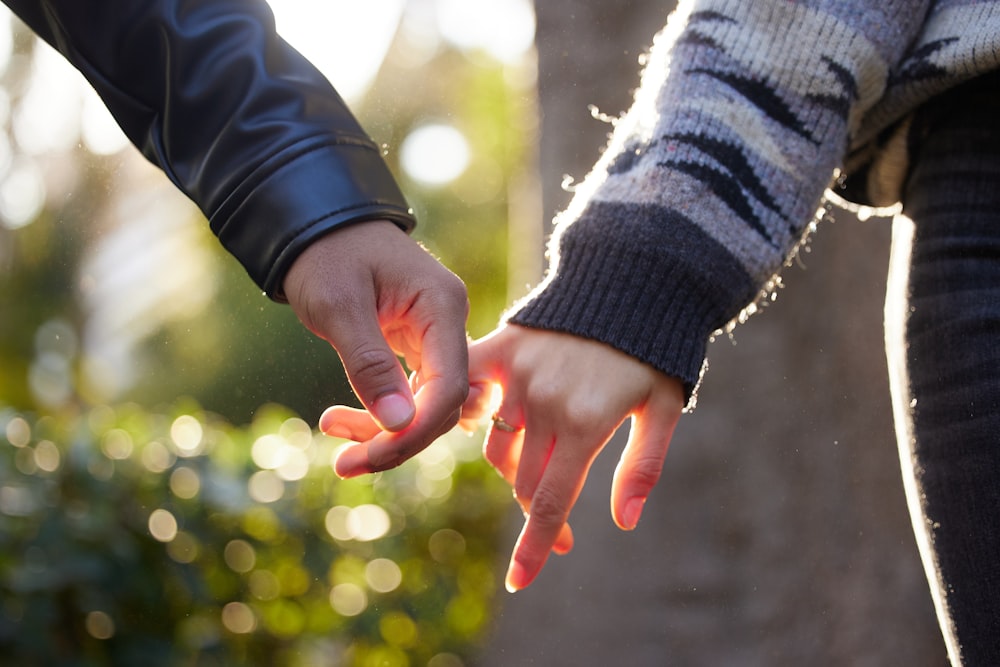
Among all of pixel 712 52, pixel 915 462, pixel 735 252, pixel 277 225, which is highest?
pixel 712 52

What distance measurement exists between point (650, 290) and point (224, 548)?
6.61 ft

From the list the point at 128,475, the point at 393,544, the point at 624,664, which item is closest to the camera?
the point at 624,664

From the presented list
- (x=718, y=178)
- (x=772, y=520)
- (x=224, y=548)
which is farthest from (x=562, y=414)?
(x=224, y=548)

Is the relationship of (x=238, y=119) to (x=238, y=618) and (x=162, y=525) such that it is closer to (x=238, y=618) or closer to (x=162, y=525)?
(x=162, y=525)

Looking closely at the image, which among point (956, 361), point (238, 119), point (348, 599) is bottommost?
point (348, 599)

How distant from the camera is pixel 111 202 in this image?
10.2 ft

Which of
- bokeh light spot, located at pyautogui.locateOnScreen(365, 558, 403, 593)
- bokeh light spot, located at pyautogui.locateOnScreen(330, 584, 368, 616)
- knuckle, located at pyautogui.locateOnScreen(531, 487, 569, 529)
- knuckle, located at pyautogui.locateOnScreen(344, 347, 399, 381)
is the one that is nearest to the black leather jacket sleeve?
knuckle, located at pyautogui.locateOnScreen(344, 347, 399, 381)

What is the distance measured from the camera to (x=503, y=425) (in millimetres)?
1087

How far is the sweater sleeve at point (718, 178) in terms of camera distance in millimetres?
1007

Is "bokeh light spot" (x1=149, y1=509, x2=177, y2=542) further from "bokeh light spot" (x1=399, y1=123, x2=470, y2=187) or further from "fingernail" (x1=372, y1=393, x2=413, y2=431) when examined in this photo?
"fingernail" (x1=372, y1=393, x2=413, y2=431)

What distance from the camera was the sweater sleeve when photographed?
1.01 metres

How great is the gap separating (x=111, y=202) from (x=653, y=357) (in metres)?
2.68

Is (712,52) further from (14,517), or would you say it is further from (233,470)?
(233,470)

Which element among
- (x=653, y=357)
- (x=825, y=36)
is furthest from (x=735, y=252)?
(x=825, y=36)
